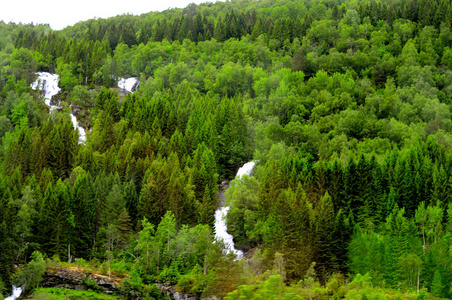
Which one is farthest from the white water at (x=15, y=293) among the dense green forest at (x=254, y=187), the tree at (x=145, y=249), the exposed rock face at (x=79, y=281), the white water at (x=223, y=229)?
the white water at (x=223, y=229)

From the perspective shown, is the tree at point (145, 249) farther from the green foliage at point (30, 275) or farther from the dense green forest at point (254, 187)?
the green foliage at point (30, 275)

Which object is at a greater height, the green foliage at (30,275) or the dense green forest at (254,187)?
the dense green forest at (254,187)

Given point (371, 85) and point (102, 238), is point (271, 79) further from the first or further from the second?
point (102, 238)

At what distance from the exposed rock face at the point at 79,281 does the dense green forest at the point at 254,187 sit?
278cm

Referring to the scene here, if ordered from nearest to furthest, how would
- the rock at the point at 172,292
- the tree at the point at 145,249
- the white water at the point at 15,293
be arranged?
the white water at the point at 15,293, the rock at the point at 172,292, the tree at the point at 145,249

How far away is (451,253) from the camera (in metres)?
79.3

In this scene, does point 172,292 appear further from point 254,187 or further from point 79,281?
point 254,187

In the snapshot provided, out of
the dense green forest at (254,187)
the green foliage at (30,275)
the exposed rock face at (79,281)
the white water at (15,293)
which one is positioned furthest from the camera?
the exposed rock face at (79,281)

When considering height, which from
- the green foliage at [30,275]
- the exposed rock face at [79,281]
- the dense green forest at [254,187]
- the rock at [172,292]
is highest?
the dense green forest at [254,187]

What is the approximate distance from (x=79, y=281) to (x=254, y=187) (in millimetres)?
40341

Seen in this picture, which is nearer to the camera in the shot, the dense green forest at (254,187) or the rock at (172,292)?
the dense green forest at (254,187)

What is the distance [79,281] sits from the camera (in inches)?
3342

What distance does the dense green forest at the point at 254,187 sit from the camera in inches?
3191

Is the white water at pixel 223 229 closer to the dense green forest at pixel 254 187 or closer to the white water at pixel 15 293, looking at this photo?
the dense green forest at pixel 254 187
